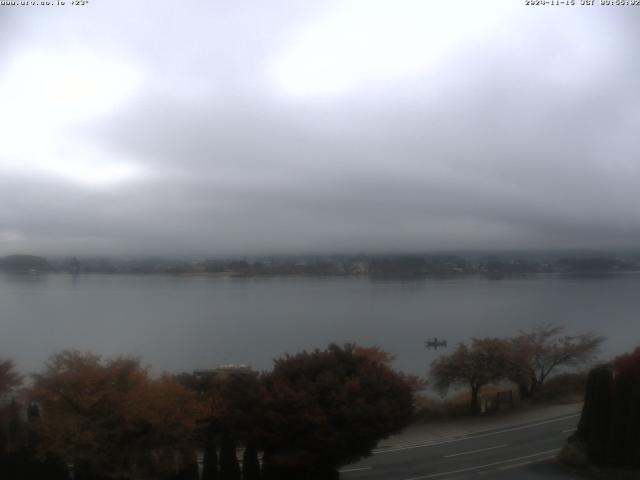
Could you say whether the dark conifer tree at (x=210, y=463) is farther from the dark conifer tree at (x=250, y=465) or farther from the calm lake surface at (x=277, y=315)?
the calm lake surface at (x=277, y=315)

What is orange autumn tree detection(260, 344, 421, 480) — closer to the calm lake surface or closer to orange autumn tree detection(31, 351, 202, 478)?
orange autumn tree detection(31, 351, 202, 478)

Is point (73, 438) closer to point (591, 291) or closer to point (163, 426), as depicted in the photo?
point (163, 426)

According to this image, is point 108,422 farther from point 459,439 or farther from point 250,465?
point 459,439

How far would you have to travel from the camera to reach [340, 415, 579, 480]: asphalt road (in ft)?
45.1

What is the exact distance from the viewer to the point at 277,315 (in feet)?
200

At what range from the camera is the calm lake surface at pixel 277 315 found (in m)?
40.9

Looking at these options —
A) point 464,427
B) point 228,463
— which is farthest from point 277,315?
point 228,463

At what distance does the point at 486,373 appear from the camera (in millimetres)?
22359

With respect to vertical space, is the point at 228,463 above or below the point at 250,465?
above

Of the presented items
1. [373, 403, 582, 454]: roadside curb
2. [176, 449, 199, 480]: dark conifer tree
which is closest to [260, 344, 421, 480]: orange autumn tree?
[176, 449, 199, 480]: dark conifer tree

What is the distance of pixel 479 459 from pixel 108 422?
8426 millimetres

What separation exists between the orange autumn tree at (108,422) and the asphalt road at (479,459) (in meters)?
4.45

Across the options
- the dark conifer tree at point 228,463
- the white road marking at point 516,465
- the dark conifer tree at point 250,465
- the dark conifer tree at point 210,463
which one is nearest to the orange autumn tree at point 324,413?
the dark conifer tree at point 250,465

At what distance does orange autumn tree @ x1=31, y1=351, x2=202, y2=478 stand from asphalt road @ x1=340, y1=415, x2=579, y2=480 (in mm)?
4446
